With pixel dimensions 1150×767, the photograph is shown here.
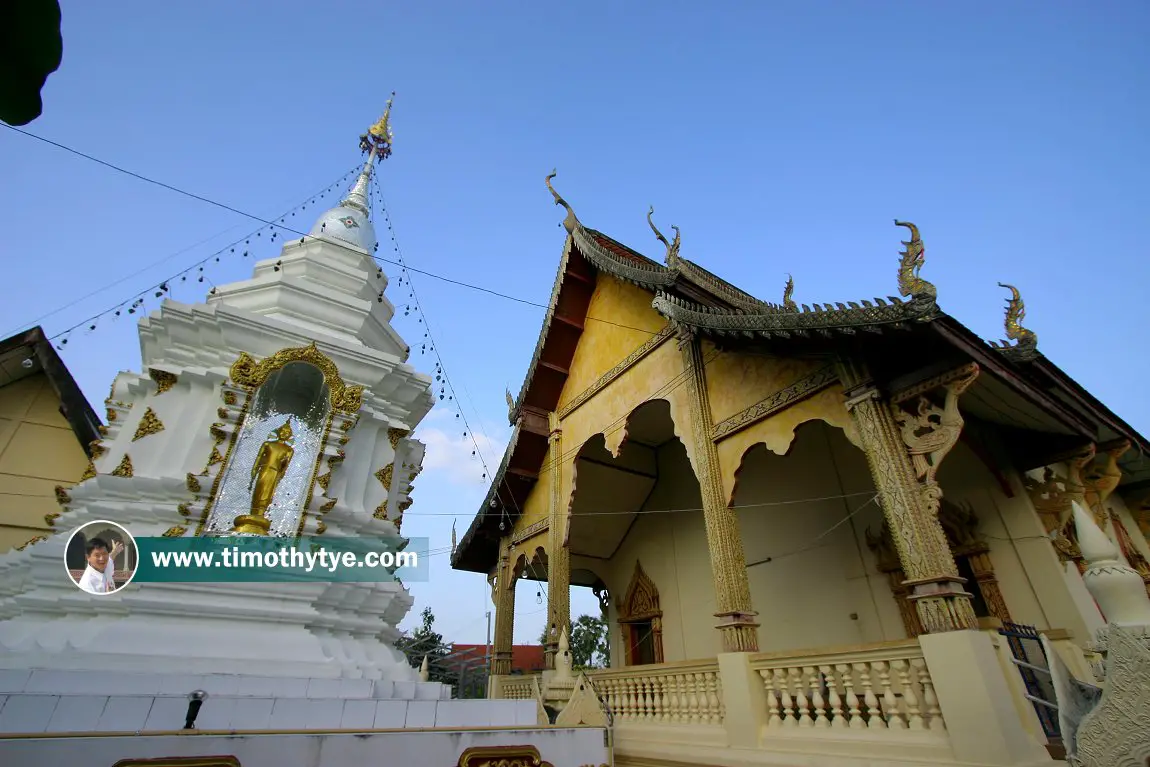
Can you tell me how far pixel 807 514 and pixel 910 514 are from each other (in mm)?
4015

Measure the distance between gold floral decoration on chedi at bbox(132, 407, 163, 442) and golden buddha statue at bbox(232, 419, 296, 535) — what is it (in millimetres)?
850

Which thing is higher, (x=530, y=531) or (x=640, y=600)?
(x=530, y=531)

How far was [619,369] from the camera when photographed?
8.05 meters

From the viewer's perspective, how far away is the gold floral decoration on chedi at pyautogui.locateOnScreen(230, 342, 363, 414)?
501cm

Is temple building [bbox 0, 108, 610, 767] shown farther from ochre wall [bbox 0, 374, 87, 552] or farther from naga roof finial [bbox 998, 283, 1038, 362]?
naga roof finial [bbox 998, 283, 1038, 362]

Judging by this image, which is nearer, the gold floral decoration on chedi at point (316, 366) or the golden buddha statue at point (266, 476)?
the golden buddha statue at point (266, 476)

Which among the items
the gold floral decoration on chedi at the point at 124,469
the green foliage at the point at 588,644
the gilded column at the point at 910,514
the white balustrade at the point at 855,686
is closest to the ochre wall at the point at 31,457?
the gold floral decoration on chedi at the point at 124,469

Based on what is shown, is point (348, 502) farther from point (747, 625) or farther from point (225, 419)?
point (747, 625)

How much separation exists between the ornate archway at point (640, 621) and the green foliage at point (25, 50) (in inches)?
386

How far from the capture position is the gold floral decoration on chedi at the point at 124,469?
432cm

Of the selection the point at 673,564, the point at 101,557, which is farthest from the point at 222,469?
the point at 673,564

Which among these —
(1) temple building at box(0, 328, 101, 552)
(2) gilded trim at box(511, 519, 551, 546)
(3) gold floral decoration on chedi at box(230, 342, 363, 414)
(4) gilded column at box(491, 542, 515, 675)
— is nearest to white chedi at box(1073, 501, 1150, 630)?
(3) gold floral decoration on chedi at box(230, 342, 363, 414)

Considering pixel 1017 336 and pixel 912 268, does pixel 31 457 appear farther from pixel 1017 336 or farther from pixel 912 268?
pixel 1017 336

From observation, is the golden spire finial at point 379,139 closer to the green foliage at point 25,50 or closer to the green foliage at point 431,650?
the green foliage at point 25,50
